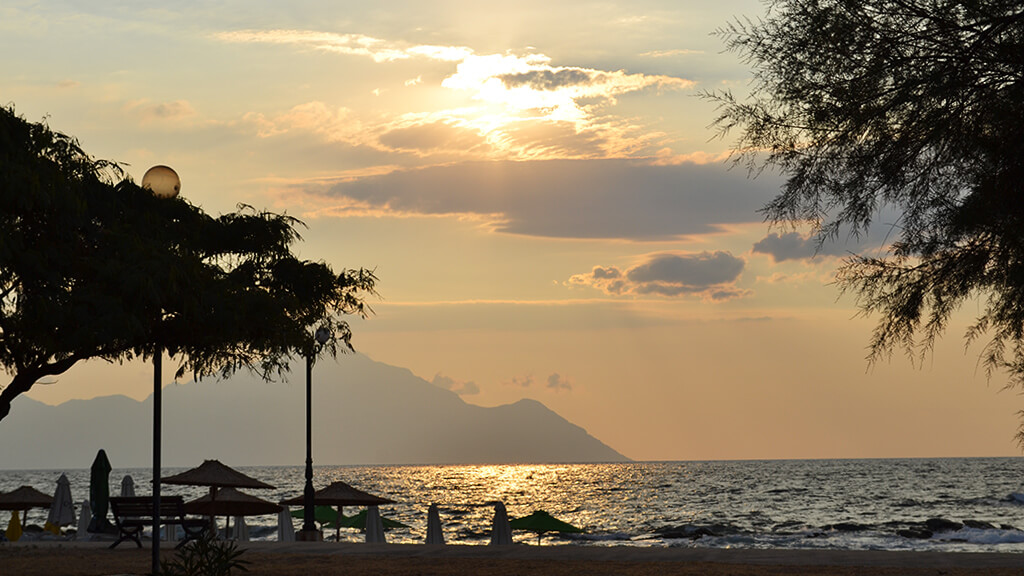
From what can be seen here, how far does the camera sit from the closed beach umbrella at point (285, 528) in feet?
88.5

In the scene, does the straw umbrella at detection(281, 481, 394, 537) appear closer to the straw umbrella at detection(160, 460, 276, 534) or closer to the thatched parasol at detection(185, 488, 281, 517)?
the thatched parasol at detection(185, 488, 281, 517)

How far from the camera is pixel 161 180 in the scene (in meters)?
17.3

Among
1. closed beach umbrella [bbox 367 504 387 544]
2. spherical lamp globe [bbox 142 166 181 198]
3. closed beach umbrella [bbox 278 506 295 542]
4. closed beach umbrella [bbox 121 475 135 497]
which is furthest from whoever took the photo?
closed beach umbrella [bbox 121 475 135 497]

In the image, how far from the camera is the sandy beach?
1600 centimetres

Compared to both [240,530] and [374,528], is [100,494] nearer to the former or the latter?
[240,530]

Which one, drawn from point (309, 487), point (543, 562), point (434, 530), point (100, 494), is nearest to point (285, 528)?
point (309, 487)

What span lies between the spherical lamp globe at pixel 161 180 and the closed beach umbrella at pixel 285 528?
39.5ft

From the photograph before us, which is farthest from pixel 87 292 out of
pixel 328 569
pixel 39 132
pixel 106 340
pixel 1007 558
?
pixel 1007 558

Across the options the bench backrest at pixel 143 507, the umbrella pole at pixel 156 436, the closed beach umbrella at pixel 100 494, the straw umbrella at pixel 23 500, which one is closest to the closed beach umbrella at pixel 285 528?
the closed beach umbrella at pixel 100 494

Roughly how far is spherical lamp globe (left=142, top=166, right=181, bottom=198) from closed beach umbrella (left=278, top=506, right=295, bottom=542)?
12.1 m

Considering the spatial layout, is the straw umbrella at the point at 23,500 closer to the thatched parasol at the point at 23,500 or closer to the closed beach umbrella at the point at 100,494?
the thatched parasol at the point at 23,500

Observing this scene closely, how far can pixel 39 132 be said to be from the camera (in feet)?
50.6

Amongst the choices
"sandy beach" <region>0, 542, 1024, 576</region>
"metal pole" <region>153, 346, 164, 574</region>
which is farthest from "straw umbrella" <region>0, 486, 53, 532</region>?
"metal pole" <region>153, 346, 164, 574</region>

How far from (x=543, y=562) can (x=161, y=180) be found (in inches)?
360
